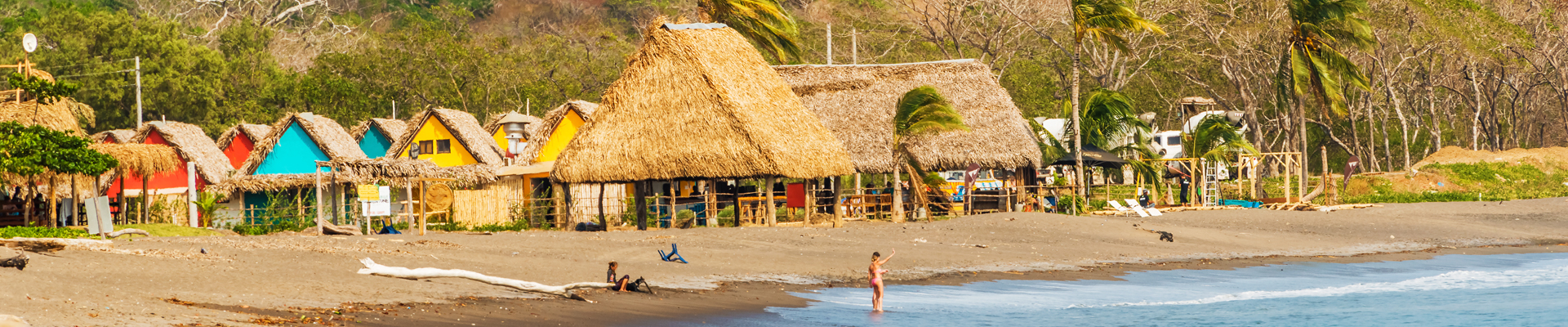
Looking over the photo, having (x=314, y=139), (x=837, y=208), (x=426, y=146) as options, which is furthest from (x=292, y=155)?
(x=837, y=208)

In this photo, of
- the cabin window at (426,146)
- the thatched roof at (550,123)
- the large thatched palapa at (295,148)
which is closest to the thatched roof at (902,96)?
the thatched roof at (550,123)

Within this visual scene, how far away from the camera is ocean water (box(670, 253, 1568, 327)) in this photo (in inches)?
493

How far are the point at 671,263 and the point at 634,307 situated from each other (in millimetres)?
3705

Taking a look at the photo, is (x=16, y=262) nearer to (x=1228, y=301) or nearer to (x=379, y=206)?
(x=379, y=206)

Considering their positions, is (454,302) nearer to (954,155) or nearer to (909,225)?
(909,225)

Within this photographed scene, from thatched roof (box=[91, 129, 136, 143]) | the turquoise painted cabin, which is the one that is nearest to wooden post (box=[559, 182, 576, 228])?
the turquoise painted cabin

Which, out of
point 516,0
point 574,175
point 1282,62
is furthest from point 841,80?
point 516,0

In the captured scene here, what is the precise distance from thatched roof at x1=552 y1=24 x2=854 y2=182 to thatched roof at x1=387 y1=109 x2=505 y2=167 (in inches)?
382

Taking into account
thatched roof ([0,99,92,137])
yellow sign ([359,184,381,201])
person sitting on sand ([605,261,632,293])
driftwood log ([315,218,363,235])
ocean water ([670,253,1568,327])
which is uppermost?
thatched roof ([0,99,92,137])

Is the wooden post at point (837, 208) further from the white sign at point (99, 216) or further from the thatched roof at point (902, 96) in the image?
the white sign at point (99, 216)

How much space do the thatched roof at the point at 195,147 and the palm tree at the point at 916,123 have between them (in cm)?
1616

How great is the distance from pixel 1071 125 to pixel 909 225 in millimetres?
8435

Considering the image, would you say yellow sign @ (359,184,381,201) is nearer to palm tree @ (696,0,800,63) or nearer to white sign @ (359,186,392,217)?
white sign @ (359,186,392,217)

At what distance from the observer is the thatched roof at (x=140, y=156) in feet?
71.3
